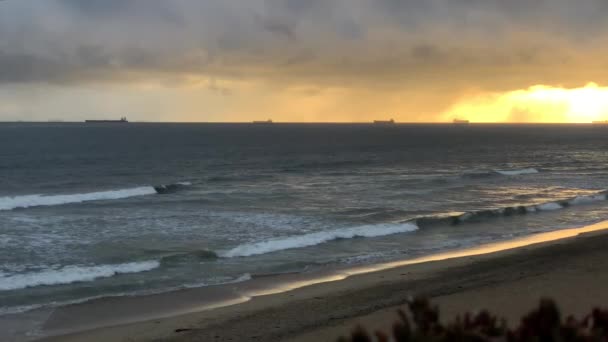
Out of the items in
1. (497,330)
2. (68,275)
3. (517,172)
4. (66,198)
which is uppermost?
(497,330)

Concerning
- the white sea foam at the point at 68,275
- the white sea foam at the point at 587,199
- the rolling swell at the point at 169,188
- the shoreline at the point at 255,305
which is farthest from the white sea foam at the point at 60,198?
the white sea foam at the point at 587,199

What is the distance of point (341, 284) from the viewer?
47.6 feet

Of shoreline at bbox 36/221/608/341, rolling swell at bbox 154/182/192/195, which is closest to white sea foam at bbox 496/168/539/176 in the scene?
rolling swell at bbox 154/182/192/195

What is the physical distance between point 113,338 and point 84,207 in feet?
71.7

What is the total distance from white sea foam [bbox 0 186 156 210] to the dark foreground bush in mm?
32684

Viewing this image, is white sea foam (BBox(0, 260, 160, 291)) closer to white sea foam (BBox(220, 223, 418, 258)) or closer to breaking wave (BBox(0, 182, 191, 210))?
white sea foam (BBox(220, 223, 418, 258))

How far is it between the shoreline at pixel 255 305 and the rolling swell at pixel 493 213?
762 cm

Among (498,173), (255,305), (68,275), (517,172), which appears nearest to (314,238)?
(68,275)

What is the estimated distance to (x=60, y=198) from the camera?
34.2m

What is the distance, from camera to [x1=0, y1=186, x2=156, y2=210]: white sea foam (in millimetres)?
32938

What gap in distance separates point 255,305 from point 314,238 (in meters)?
8.98

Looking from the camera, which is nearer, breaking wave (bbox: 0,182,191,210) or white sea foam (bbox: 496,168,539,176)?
breaking wave (bbox: 0,182,191,210)

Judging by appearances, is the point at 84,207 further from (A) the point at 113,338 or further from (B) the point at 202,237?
(A) the point at 113,338

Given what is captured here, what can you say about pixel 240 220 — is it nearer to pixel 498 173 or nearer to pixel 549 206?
pixel 549 206
